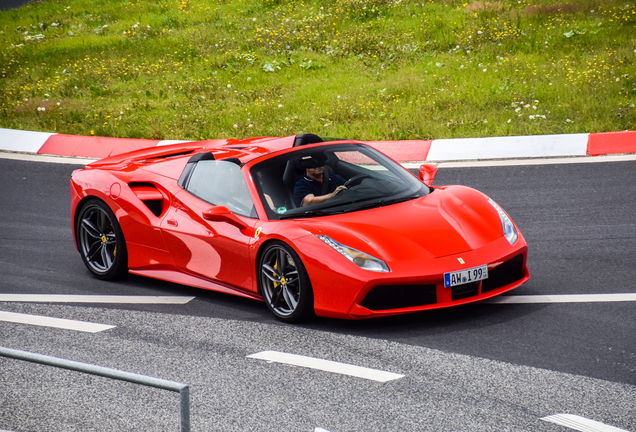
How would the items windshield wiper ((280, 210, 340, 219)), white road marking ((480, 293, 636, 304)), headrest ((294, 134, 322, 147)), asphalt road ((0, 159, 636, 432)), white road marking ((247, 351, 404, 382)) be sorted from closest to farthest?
asphalt road ((0, 159, 636, 432)), white road marking ((247, 351, 404, 382)), white road marking ((480, 293, 636, 304)), windshield wiper ((280, 210, 340, 219)), headrest ((294, 134, 322, 147))

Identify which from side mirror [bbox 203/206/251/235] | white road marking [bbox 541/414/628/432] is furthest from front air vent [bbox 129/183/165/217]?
white road marking [bbox 541/414/628/432]

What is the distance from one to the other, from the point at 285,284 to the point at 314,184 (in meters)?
0.97

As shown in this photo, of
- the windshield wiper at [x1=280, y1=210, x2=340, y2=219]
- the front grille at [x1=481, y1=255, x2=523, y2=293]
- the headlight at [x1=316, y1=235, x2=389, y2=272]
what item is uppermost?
the windshield wiper at [x1=280, y1=210, x2=340, y2=219]

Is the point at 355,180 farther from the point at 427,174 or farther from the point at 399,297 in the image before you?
the point at 399,297

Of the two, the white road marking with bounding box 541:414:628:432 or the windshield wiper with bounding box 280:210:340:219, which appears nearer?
the white road marking with bounding box 541:414:628:432

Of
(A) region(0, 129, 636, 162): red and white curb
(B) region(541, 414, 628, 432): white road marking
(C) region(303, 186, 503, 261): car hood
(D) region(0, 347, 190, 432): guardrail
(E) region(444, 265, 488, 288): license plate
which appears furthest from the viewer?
(A) region(0, 129, 636, 162): red and white curb

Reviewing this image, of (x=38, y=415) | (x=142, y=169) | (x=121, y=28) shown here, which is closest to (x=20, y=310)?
(x=142, y=169)

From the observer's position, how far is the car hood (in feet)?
17.4

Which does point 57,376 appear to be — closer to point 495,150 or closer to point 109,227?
point 109,227

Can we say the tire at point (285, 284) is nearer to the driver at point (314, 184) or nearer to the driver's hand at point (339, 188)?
the driver at point (314, 184)

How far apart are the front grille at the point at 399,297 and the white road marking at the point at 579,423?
1.39 meters

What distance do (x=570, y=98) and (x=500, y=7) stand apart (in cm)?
463

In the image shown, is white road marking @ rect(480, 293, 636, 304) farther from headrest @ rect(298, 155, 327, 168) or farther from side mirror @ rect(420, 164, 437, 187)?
headrest @ rect(298, 155, 327, 168)

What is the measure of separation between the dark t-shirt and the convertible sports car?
46mm
